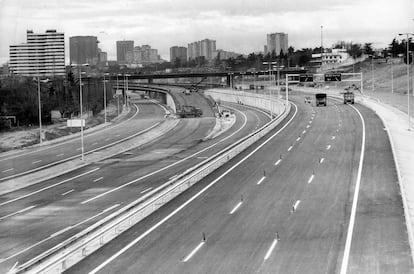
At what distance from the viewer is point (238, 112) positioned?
151500mm

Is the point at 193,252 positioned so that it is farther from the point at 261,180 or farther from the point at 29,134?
the point at 29,134

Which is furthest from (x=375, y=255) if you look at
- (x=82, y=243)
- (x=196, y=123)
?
(x=196, y=123)

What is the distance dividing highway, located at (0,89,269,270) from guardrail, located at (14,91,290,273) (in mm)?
2821

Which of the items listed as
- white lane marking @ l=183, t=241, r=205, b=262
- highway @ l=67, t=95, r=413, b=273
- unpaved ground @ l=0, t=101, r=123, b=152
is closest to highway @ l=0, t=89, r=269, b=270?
highway @ l=67, t=95, r=413, b=273

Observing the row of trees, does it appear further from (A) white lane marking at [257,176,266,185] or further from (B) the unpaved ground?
(A) white lane marking at [257,176,266,185]

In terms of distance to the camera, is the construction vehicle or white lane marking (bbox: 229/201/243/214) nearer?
white lane marking (bbox: 229/201/243/214)

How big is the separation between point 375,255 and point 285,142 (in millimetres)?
44185

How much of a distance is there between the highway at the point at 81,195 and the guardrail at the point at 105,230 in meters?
2.82

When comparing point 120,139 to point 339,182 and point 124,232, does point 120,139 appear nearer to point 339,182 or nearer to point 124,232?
point 339,182

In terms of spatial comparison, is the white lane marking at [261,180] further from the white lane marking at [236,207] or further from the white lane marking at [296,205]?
the white lane marking at [296,205]

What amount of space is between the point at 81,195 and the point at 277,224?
1915 centimetres

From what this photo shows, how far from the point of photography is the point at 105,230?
28.8 metres

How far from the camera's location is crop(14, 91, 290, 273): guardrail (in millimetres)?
23250

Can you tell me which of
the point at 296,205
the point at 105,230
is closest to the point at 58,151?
the point at 296,205
